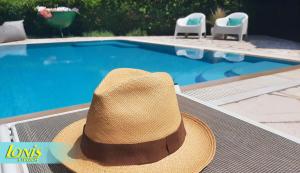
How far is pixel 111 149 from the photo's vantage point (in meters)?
1.71

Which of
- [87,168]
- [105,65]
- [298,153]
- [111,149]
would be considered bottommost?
[105,65]

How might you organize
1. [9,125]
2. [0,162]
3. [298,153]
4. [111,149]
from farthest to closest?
1. [9,125]
2. [298,153]
3. [0,162]
4. [111,149]

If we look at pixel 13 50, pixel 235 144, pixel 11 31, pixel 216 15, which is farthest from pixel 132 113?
pixel 216 15

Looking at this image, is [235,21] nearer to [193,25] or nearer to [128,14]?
[193,25]

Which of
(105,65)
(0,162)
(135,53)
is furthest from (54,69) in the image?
(0,162)

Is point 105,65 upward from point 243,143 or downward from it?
downward

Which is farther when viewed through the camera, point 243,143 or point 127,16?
point 127,16

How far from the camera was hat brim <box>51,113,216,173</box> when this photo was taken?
5.70 feet

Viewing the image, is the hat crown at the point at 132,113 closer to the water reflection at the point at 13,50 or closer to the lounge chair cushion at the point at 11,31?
the water reflection at the point at 13,50

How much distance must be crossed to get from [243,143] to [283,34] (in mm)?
11195

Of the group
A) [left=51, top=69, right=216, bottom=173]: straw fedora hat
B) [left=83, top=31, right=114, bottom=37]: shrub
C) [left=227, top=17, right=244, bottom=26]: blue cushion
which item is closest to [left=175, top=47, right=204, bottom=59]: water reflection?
[left=227, top=17, right=244, bottom=26]: blue cushion

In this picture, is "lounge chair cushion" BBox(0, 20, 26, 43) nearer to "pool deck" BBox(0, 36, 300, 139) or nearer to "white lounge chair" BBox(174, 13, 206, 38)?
"white lounge chair" BBox(174, 13, 206, 38)

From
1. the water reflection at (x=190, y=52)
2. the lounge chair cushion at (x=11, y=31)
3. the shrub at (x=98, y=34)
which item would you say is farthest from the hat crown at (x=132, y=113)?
the shrub at (x=98, y=34)

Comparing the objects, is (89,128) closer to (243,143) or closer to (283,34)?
(243,143)
